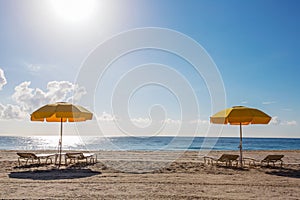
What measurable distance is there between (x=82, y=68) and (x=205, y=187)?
7.05m

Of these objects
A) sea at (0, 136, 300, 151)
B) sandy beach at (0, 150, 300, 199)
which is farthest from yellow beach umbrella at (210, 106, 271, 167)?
sea at (0, 136, 300, 151)

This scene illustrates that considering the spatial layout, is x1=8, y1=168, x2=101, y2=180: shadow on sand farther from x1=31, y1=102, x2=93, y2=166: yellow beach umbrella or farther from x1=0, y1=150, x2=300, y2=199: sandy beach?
x1=31, y1=102, x2=93, y2=166: yellow beach umbrella

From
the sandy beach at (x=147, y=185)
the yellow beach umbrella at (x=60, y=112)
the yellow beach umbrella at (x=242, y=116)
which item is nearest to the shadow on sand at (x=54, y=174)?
the sandy beach at (x=147, y=185)

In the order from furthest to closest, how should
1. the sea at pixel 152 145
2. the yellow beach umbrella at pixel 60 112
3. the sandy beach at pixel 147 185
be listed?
the sea at pixel 152 145, the yellow beach umbrella at pixel 60 112, the sandy beach at pixel 147 185

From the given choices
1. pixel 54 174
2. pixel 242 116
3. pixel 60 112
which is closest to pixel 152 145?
pixel 242 116

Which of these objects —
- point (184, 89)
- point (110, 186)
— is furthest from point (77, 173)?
point (184, 89)

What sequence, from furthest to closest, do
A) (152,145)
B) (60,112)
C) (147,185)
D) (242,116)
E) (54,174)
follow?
(152,145) < (242,116) < (60,112) < (54,174) < (147,185)

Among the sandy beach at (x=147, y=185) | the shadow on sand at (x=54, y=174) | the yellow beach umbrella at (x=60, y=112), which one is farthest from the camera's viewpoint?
the yellow beach umbrella at (x=60, y=112)

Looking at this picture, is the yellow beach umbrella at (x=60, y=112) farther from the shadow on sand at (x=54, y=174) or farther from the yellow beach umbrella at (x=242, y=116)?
the yellow beach umbrella at (x=242, y=116)

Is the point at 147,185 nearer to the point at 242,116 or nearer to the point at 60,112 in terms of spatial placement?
the point at 60,112

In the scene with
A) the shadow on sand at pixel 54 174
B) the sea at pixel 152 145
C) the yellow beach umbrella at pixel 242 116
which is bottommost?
the sea at pixel 152 145

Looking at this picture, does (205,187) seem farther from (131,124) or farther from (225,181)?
(131,124)

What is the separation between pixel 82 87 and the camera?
12.5 metres

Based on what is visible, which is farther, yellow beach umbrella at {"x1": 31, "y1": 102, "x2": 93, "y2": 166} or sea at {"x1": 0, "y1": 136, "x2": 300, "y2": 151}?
sea at {"x1": 0, "y1": 136, "x2": 300, "y2": 151}
